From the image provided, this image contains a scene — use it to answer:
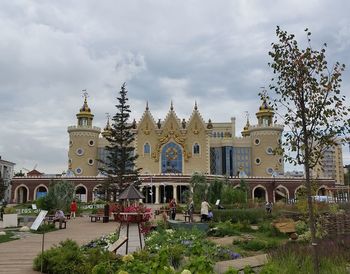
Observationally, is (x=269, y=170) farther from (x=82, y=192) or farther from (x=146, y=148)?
(x=82, y=192)

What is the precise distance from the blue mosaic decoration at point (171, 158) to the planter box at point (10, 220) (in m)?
36.5

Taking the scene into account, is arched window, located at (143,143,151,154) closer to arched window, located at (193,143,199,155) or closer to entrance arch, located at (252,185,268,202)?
arched window, located at (193,143,199,155)

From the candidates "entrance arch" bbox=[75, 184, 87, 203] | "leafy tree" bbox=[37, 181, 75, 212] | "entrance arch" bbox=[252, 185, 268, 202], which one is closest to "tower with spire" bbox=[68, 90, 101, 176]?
"entrance arch" bbox=[75, 184, 87, 203]

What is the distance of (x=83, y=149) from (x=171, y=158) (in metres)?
13.6

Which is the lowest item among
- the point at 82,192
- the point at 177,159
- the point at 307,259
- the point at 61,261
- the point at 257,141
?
the point at 61,261

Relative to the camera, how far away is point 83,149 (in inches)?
2402

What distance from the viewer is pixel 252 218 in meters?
21.6

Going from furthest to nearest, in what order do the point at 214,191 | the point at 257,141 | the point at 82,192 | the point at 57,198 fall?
the point at 257,141, the point at 82,192, the point at 214,191, the point at 57,198

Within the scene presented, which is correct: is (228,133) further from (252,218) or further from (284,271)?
(284,271)

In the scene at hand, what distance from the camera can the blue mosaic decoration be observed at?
57531 mm

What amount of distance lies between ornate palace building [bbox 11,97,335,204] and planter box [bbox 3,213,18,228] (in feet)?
104

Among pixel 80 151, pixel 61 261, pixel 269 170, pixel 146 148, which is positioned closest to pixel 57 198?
pixel 61 261

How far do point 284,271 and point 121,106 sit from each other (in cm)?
3059

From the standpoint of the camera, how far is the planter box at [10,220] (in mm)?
21047
